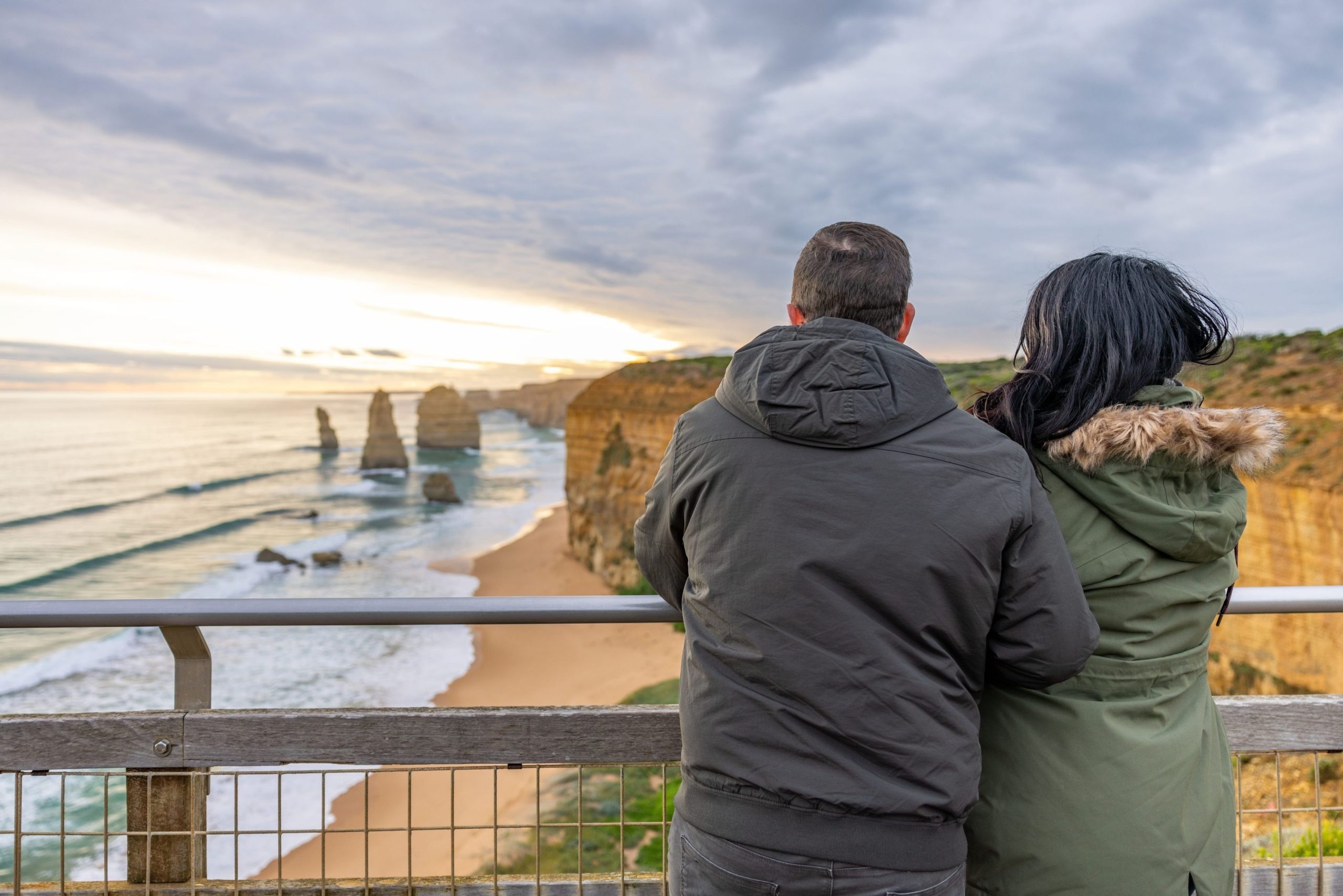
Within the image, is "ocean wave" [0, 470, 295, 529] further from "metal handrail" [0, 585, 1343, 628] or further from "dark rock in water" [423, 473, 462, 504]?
"metal handrail" [0, 585, 1343, 628]

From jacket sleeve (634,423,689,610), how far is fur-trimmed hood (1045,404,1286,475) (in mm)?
696

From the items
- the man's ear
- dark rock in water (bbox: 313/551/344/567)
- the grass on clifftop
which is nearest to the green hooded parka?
the man's ear

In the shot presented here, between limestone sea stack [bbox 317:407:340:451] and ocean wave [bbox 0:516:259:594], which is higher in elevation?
limestone sea stack [bbox 317:407:340:451]

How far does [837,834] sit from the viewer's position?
1215 mm

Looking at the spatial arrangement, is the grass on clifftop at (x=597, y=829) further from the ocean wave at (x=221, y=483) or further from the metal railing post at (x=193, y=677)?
the ocean wave at (x=221, y=483)

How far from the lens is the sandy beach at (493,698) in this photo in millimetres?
9641

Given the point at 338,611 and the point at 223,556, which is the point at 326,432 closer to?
the point at 223,556

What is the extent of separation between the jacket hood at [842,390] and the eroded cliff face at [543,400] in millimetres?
122906

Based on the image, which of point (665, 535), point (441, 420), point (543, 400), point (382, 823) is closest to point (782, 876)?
point (665, 535)

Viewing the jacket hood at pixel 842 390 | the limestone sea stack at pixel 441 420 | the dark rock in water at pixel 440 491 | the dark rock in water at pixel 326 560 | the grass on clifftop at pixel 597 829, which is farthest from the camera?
the limestone sea stack at pixel 441 420

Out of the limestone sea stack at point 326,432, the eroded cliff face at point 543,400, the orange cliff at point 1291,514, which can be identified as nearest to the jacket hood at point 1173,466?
the orange cliff at point 1291,514

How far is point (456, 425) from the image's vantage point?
9181 cm

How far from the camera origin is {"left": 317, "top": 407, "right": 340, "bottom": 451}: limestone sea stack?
8756cm

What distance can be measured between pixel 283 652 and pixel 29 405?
108 meters
